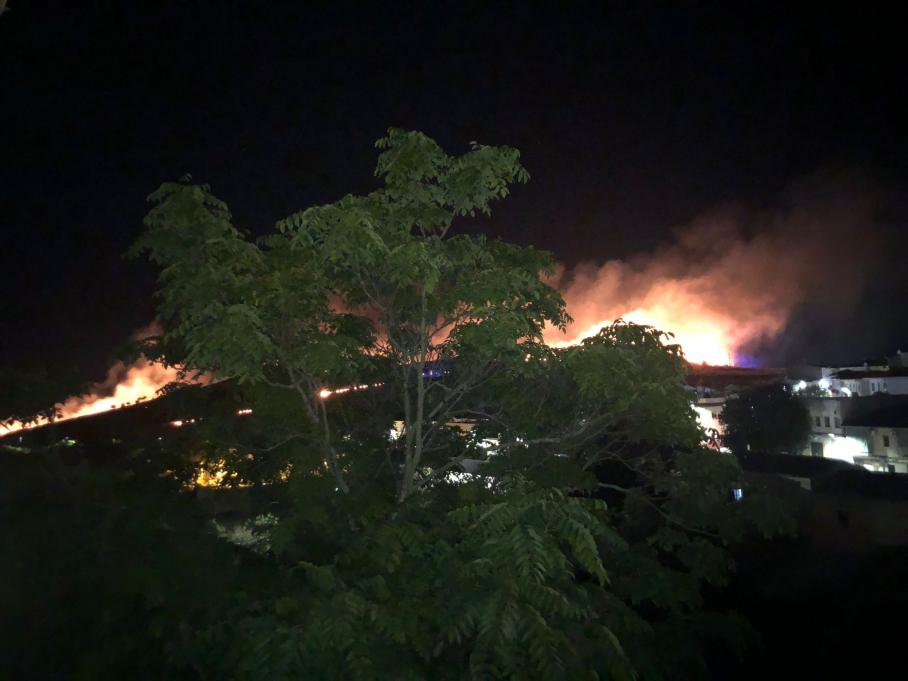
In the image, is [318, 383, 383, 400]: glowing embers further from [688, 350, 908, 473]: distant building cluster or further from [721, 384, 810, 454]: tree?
[721, 384, 810, 454]: tree

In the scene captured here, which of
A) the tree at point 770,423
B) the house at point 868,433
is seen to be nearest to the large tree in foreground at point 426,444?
the house at point 868,433

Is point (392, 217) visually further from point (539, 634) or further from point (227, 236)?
point (539, 634)

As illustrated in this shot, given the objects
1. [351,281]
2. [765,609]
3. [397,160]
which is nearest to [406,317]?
[351,281]

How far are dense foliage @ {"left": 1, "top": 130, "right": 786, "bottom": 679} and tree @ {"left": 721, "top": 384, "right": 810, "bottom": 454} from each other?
2951cm

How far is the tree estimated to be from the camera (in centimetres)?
3506

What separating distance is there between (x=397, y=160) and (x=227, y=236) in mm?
2151

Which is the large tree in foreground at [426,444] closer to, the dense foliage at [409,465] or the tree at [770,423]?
the dense foliage at [409,465]

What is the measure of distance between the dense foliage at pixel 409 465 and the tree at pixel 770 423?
96.8 feet

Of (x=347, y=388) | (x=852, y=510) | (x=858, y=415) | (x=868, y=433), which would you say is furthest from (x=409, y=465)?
(x=858, y=415)

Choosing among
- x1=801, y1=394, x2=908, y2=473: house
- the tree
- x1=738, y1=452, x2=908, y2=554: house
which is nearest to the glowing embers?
x1=738, y1=452, x2=908, y2=554: house

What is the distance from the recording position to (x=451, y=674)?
5023mm

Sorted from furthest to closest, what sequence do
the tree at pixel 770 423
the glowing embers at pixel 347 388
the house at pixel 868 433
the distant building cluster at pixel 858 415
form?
the tree at pixel 770 423 → the distant building cluster at pixel 858 415 → the house at pixel 868 433 → the glowing embers at pixel 347 388

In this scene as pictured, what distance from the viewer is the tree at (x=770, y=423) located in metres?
35.1

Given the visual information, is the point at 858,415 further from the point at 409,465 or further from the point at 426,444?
the point at 409,465
